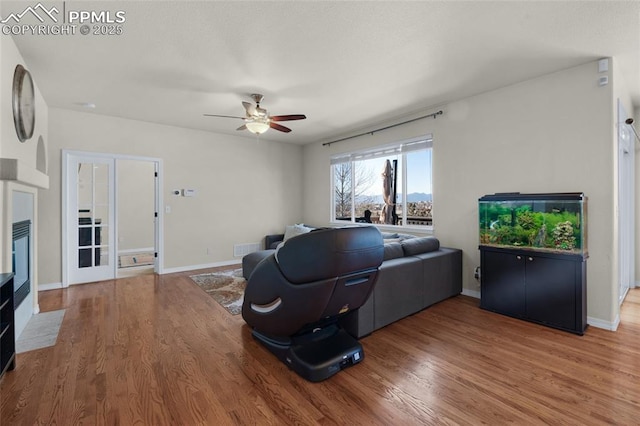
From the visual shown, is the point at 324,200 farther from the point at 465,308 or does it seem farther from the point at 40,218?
the point at 40,218

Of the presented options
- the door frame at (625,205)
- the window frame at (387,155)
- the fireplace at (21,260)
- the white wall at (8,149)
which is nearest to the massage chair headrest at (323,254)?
the white wall at (8,149)

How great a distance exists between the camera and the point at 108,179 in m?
4.62

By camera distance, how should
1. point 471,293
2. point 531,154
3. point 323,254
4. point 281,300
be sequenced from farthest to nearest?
1. point 471,293
2. point 531,154
3. point 281,300
4. point 323,254

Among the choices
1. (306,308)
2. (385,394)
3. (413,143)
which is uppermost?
(413,143)

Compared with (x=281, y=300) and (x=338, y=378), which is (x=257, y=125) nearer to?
(x=281, y=300)

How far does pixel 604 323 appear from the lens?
2809 millimetres

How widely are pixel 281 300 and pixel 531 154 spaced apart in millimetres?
3228

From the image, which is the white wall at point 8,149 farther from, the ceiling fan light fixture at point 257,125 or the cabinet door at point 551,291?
the cabinet door at point 551,291

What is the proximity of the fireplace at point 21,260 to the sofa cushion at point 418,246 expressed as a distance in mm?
3812

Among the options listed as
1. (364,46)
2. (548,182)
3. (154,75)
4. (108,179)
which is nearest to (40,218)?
(108,179)

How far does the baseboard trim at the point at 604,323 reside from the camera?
9.08ft

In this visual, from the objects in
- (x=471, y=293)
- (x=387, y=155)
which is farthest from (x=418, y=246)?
(x=387, y=155)

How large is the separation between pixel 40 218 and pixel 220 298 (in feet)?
9.58

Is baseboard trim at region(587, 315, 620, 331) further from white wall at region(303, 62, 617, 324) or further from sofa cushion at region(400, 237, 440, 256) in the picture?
sofa cushion at region(400, 237, 440, 256)
